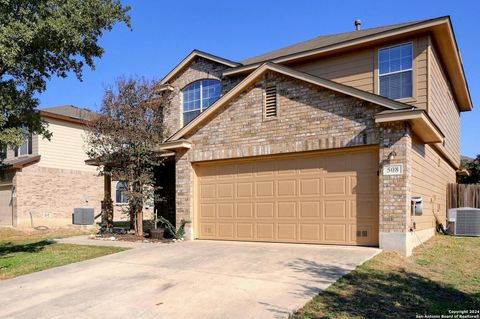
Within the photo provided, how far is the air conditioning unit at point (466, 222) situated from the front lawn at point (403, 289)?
462 centimetres

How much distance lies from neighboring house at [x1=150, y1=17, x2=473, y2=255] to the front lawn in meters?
0.96

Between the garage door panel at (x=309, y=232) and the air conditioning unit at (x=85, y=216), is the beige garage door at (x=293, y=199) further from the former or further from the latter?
the air conditioning unit at (x=85, y=216)

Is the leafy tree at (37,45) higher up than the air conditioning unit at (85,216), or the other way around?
the leafy tree at (37,45)

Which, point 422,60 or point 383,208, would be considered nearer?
point 383,208

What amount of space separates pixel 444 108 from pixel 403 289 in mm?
10936

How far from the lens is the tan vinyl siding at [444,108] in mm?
12906

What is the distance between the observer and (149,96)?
14578 millimetres

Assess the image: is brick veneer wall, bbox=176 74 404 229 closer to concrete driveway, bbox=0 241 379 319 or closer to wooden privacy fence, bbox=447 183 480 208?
concrete driveway, bbox=0 241 379 319

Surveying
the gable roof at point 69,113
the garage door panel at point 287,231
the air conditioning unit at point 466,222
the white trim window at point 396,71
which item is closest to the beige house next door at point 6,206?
the gable roof at point 69,113

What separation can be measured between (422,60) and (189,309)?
10.3 meters

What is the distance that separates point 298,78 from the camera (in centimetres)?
1123

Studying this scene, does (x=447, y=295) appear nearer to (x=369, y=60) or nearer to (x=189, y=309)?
(x=189, y=309)

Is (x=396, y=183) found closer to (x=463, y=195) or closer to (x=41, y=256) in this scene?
(x=463, y=195)

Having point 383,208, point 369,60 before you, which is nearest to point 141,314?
point 383,208
